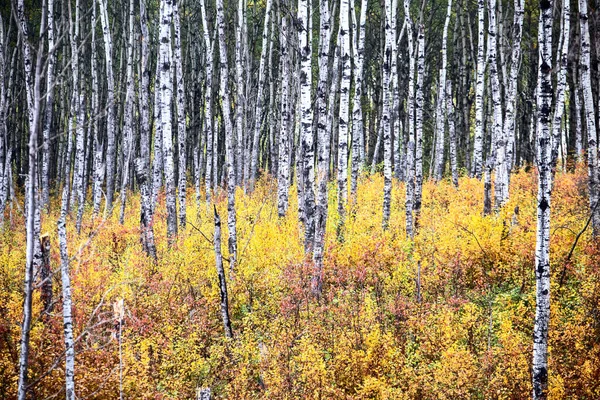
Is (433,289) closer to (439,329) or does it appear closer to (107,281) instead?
(439,329)

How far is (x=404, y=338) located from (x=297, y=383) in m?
1.95

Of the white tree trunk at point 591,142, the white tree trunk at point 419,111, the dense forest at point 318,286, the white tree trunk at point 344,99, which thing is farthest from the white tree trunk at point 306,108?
the white tree trunk at point 591,142

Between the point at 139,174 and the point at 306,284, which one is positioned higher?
the point at 139,174

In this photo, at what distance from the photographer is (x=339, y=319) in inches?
338

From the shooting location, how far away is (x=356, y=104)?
15.5 m

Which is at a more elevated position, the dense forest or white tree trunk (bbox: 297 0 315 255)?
white tree trunk (bbox: 297 0 315 255)

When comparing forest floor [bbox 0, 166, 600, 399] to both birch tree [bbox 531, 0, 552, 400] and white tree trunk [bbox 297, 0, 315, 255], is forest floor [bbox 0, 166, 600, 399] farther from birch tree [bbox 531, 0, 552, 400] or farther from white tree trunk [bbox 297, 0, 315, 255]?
white tree trunk [bbox 297, 0, 315, 255]

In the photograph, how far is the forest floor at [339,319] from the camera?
7.09m

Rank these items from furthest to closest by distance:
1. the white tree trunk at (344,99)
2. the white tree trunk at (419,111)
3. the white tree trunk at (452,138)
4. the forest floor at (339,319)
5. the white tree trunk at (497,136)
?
the white tree trunk at (452,138) → the white tree trunk at (419,111) → the white tree trunk at (497,136) → the white tree trunk at (344,99) → the forest floor at (339,319)

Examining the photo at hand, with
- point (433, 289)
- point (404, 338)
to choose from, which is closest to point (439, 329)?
point (404, 338)

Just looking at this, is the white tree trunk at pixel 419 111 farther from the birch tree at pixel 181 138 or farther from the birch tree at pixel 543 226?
the birch tree at pixel 543 226

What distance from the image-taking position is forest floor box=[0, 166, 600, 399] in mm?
7094

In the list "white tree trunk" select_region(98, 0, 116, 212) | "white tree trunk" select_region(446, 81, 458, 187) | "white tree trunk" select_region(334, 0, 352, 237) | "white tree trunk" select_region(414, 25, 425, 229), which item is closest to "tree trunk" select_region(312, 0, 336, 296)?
"white tree trunk" select_region(334, 0, 352, 237)

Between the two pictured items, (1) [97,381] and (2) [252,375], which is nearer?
(1) [97,381]
